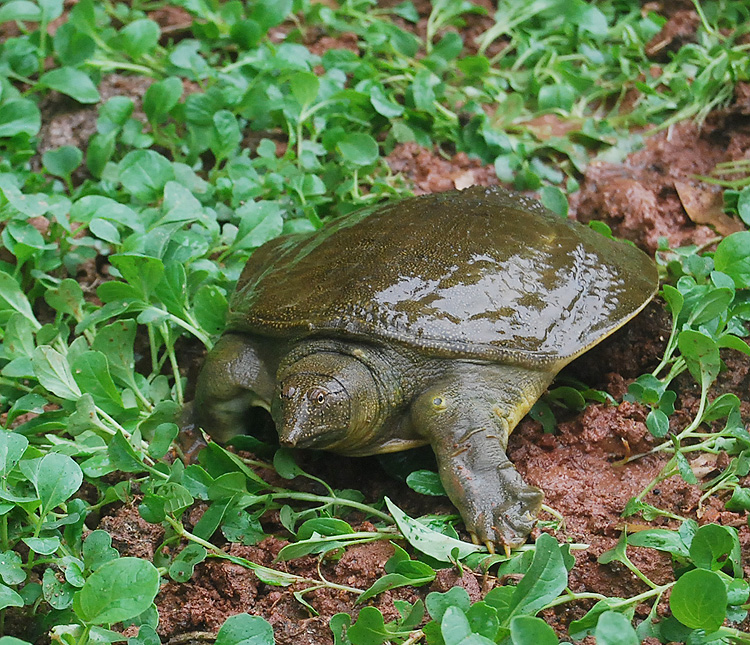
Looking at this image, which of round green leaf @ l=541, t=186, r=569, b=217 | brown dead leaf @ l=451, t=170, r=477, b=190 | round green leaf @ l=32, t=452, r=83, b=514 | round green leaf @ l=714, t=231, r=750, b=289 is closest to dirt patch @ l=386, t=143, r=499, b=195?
brown dead leaf @ l=451, t=170, r=477, b=190

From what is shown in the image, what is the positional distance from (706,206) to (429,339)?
159cm

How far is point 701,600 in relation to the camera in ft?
5.67

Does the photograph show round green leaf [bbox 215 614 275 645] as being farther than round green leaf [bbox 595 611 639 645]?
Yes

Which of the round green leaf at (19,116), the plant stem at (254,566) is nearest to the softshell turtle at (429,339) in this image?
the plant stem at (254,566)

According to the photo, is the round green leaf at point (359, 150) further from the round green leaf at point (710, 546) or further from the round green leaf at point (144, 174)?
the round green leaf at point (710, 546)

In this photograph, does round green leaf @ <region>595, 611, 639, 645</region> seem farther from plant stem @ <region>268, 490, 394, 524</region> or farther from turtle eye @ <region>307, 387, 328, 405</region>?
turtle eye @ <region>307, 387, 328, 405</region>

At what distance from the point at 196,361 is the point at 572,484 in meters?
1.23

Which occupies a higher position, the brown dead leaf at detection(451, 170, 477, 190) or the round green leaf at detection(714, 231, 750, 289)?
the round green leaf at detection(714, 231, 750, 289)

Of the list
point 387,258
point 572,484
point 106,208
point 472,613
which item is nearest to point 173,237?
point 106,208

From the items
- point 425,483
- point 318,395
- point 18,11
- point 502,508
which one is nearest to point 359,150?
point 318,395

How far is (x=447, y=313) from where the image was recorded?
2.29 metres

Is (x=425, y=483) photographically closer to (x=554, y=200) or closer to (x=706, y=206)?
(x=554, y=200)

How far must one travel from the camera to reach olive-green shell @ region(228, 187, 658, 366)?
2.30 metres

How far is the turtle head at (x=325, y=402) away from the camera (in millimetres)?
2205
